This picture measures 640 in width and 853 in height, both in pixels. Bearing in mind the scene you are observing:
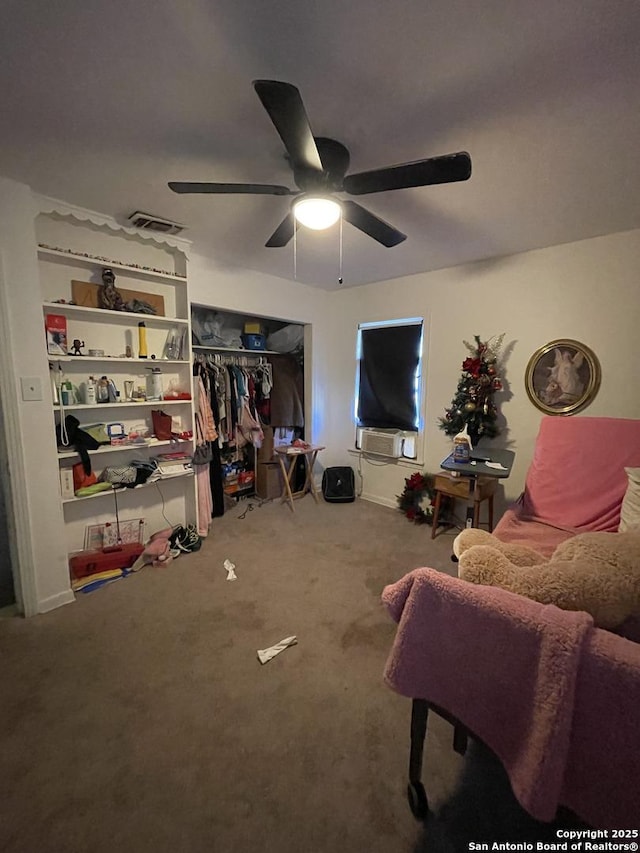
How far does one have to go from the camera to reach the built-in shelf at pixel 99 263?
220cm

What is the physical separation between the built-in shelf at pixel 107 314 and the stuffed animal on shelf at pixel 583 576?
103 inches

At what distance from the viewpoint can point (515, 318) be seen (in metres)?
2.97

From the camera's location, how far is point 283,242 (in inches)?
82.8

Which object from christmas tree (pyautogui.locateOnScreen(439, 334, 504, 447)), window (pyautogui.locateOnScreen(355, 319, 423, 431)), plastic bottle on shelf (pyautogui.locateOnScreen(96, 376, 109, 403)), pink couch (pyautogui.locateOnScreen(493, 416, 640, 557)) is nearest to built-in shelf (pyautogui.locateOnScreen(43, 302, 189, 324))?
plastic bottle on shelf (pyautogui.locateOnScreen(96, 376, 109, 403))

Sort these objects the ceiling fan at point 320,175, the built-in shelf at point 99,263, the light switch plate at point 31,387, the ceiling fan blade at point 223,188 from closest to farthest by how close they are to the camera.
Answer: the ceiling fan at point 320,175, the ceiling fan blade at point 223,188, the light switch plate at point 31,387, the built-in shelf at point 99,263

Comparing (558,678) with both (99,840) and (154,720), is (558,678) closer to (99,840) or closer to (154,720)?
(99,840)

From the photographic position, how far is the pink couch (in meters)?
2.05

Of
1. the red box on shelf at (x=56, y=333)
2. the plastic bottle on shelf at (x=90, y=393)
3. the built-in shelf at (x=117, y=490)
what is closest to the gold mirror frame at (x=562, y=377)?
the built-in shelf at (x=117, y=490)

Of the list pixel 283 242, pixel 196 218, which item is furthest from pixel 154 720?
pixel 196 218

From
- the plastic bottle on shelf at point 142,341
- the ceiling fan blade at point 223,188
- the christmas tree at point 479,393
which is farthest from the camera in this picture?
the christmas tree at point 479,393

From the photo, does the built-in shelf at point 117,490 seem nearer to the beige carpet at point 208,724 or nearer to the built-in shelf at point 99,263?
the beige carpet at point 208,724

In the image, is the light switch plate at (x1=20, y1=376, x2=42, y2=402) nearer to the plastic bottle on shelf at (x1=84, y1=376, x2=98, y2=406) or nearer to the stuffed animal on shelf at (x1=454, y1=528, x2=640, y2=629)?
the plastic bottle on shelf at (x1=84, y1=376, x2=98, y2=406)

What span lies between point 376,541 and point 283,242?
246cm

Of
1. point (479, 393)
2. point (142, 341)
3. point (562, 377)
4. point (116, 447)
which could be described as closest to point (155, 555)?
point (116, 447)
